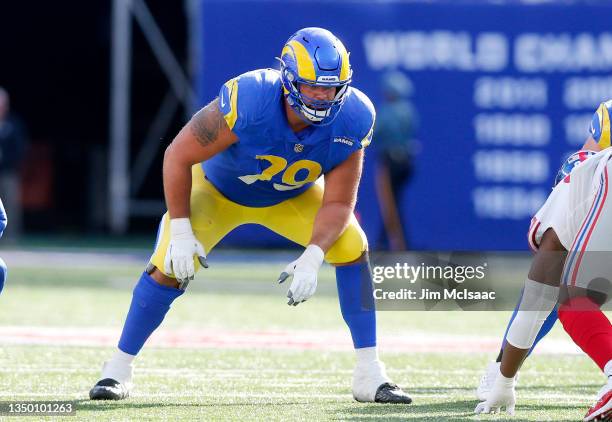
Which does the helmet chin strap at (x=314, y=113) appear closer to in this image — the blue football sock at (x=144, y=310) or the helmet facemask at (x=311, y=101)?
the helmet facemask at (x=311, y=101)

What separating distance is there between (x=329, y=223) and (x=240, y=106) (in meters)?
0.60

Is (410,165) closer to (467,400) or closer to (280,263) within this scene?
(280,263)

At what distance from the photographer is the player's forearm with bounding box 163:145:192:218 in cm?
519

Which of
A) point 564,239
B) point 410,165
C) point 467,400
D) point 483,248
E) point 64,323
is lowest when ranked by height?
point 483,248

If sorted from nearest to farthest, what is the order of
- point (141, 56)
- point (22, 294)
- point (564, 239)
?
point (564, 239), point (22, 294), point (141, 56)

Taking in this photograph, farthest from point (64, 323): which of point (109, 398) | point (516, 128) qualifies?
point (516, 128)

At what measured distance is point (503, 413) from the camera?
4930 mm

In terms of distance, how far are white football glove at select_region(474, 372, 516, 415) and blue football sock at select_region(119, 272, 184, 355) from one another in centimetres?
137

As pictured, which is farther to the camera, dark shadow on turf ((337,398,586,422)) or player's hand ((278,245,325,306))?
player's hand ((278,245,325,306))

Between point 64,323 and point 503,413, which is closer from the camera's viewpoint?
point 503,413

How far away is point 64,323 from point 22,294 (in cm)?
162

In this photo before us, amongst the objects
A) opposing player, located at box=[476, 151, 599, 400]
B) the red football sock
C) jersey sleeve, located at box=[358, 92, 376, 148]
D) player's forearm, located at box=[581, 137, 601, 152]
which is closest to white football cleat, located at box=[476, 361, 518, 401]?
opposing player, located at box=[476, 151, 599, 400]

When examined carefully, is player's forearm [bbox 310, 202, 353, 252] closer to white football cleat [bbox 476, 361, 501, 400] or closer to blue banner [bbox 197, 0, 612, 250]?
white football cleat [bbox 476, 361, 501, 400]

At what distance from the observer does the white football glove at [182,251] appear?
5.12 metres
